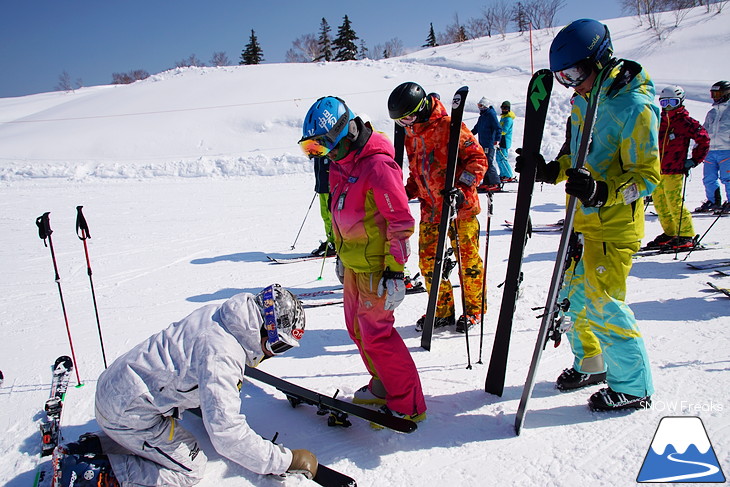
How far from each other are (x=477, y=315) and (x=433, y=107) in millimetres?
2124

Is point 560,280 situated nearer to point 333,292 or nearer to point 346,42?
point 333,292

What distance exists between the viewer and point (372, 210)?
9.71 feet

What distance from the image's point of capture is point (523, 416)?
112 inches

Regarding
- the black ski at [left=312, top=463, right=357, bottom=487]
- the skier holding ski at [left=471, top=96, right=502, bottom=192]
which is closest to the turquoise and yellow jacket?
the black ski at [left=312, top=463, right=357, bottom=487]

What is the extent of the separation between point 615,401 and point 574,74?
2.11 m

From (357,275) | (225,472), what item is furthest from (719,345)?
(225,472)

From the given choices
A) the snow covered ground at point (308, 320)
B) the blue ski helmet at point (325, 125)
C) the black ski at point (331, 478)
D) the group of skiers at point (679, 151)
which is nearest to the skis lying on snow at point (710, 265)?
the snow covered ground at point (308, 320)

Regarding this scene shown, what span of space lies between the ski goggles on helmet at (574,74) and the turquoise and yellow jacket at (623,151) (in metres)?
0.13

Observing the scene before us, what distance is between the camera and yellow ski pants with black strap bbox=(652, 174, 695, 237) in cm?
654

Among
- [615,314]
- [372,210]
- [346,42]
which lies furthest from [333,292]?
[346,42]

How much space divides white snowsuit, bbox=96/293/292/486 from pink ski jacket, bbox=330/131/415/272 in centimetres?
89

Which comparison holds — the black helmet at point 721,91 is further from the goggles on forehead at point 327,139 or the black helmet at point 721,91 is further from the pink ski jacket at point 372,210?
the goggles on forehead at point 327,139

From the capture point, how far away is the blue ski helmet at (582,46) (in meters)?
2.59

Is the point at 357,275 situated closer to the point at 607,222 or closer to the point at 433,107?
the point at 607,222
